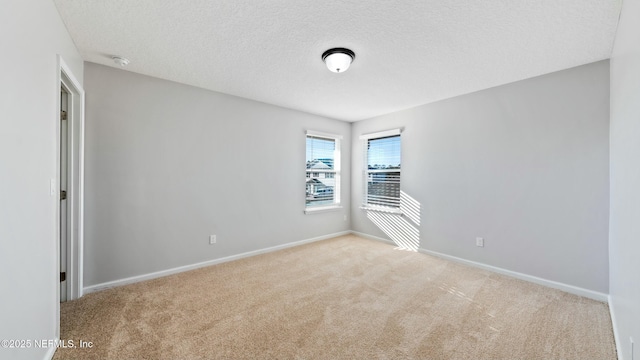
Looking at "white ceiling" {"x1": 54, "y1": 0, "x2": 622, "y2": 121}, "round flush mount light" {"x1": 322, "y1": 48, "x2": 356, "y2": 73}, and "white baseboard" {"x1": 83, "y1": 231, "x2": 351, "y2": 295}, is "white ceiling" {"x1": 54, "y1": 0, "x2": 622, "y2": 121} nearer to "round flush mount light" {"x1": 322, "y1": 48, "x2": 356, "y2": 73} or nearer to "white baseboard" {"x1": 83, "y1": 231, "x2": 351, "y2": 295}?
"round flush mount light" {"x1": 322, "y1": 48, "x2": 356, "y2": 73}

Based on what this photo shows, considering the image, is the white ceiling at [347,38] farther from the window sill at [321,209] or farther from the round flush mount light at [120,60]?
the window sill at [321,209]

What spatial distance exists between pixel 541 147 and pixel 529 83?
0.79 meters

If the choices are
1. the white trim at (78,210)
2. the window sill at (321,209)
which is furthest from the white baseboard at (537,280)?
the white trim at (78,210)

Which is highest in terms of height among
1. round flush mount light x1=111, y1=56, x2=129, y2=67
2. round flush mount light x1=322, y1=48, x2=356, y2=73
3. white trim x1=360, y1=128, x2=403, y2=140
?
round flush mount light x1=111, y1=56, x2=129, y2=67

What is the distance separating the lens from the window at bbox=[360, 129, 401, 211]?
180 inches

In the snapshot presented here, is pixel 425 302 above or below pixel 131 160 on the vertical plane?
below

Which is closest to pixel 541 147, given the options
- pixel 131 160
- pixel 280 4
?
pixel 280 4

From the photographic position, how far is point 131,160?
9.55ft

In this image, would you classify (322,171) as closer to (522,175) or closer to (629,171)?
(522,175)

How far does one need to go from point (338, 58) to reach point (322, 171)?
9.08 ft

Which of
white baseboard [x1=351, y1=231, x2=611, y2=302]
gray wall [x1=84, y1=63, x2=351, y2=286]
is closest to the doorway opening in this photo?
gray wall [x1=84, y1=63, x2=351, y2=286]

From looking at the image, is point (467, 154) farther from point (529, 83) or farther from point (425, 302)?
point (425, 302)

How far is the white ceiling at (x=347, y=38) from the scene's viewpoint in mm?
1800

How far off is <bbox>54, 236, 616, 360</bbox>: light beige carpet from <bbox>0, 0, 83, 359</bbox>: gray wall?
1.89 feet
